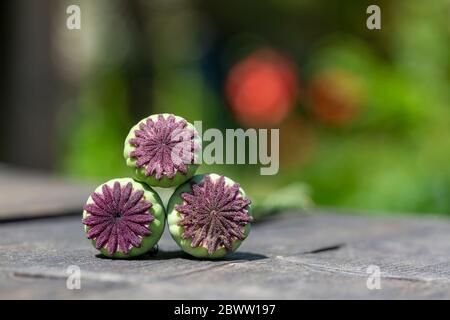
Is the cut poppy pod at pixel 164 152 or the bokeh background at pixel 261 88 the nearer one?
the cut poppy pod at pixel 164 152

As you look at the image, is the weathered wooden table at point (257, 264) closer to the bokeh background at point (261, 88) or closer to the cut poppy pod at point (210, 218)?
the cut poppy pod at point (210, 218)

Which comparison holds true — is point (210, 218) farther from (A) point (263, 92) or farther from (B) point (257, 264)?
(A) point (263, 92)

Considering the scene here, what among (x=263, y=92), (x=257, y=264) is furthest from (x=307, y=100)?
(x=257, y=264)

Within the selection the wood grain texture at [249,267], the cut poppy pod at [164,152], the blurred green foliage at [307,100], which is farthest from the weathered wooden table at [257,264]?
the blurred green foliage at [307,100]
